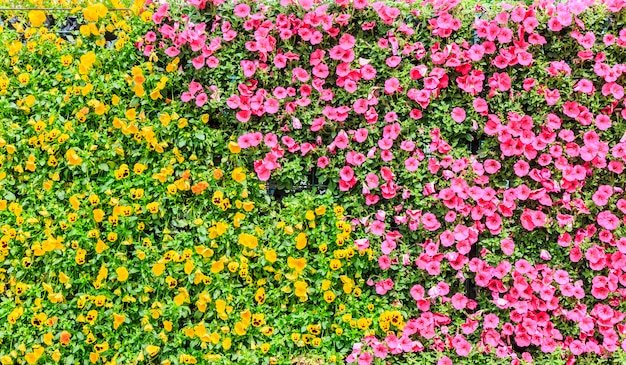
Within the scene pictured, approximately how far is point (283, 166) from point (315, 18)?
0.75 m

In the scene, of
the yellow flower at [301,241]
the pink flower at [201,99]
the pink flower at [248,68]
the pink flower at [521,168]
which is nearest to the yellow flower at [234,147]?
the pink flower at [201,99]

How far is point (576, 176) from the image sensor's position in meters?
2.53

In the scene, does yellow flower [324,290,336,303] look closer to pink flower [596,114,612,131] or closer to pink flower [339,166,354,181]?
pink flower [339,166,354,181]

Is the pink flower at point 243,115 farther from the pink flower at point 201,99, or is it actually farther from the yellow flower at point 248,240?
the yellow flower at point 248,240

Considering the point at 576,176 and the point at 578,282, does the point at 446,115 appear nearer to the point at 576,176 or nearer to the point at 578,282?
the point at 576,176

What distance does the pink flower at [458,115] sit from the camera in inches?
101

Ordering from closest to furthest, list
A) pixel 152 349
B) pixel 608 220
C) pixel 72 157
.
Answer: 1. pixel 152 349
2. pixel 72 157
3. pixel 608 220

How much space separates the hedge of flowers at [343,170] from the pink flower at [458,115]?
2cm

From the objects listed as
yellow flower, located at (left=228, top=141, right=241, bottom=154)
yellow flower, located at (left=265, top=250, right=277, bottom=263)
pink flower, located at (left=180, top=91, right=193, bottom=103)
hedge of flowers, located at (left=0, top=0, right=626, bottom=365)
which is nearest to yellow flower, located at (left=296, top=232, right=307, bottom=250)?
hedge of flowers, located at (left=0, top=0, right=626, bottom=365)

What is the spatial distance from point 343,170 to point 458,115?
632mm

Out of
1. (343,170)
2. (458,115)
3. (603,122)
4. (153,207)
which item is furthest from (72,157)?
(603,122)

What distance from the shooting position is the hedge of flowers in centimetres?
249

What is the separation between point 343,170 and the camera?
259 centimetres

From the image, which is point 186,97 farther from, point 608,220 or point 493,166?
point 608,220
